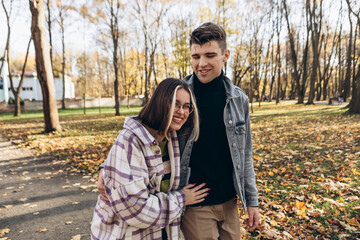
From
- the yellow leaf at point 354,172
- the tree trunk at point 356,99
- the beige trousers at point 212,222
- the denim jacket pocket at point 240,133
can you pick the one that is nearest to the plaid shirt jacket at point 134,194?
the beige trousers at point 212,222

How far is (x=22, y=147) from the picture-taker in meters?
9.02

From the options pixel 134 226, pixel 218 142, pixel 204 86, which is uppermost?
pixel 204 86

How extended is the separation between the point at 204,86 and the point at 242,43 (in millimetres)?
17175

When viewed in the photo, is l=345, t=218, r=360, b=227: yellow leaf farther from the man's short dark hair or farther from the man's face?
the man's short dark hair

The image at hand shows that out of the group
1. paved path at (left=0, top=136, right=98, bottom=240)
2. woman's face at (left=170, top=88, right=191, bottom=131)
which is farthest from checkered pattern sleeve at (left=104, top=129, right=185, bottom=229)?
paved path at (left=0, top=136, right=98, bottom=240)

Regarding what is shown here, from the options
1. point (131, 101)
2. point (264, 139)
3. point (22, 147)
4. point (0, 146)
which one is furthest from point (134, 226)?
point (131, 101)

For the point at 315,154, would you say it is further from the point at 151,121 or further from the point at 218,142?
the point at 151,121

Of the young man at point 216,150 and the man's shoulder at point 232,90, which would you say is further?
the man's shoulder at point 232,90

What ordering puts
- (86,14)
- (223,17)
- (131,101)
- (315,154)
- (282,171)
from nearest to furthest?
(282,171) → (315,154) → (223,17) → (86,14) → (131,101)

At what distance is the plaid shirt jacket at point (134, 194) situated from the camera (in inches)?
52.7

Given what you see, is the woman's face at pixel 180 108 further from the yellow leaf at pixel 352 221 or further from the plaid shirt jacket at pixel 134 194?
the yellow leaf at pixel 352 221

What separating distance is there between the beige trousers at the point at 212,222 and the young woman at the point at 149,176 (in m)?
0.20

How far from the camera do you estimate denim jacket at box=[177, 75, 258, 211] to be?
5.93 feet

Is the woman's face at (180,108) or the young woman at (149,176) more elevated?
the woman's face at (180,108)
